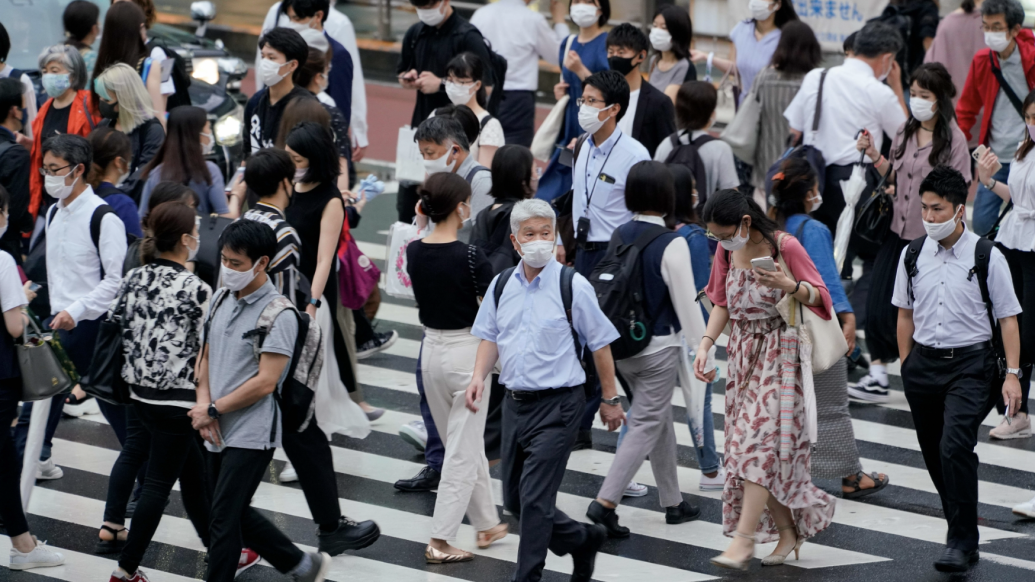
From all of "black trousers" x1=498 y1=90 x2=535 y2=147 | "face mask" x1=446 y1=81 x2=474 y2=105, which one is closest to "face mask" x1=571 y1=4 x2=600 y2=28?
"black trousers" x1=498 y1=90 x2=535 y2=147

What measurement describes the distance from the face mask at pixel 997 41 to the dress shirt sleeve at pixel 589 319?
476 centimetres

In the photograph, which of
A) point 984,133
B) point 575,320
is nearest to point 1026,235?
point 984,133

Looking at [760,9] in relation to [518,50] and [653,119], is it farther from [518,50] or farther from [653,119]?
[653,119]

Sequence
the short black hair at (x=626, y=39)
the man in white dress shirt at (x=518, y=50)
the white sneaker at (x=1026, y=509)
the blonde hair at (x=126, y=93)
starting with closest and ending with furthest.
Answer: the white sneaker at (x=1026, y=509) < the blonde hair at (x=126, y=93) < the short black hair at (x=626, y=39) < the man in white dress shirt at (x=518, y=50)

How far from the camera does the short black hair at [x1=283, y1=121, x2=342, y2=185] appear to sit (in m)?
7.27

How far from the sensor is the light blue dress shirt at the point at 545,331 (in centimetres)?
599

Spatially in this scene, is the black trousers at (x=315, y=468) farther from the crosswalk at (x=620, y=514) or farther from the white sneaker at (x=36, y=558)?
the white sneaker at (x=36, y=558)

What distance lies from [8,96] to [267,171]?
2.56m

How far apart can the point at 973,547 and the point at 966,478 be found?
345 millimetres

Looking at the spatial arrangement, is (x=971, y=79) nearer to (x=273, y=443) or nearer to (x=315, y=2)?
(x=315, y=2)

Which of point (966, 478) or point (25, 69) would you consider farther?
point (25, 69)

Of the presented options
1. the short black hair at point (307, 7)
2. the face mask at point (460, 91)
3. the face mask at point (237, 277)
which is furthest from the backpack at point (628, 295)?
the short black hair at point (307, 7)

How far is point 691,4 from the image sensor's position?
1759 cm

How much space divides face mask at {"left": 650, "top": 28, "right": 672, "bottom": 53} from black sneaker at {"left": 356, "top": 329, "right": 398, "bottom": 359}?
9.67ft
